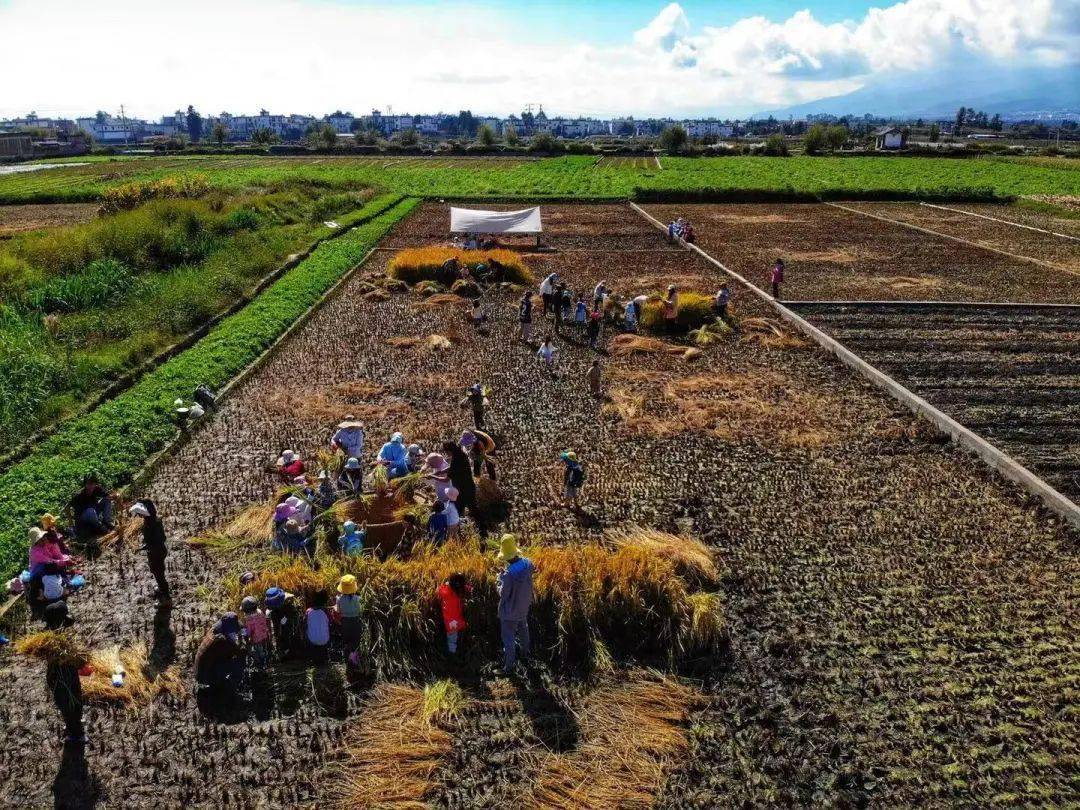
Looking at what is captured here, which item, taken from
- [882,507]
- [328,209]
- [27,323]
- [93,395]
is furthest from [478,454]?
[328,209]

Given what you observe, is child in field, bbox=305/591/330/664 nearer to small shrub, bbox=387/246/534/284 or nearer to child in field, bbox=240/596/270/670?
child in field, bbox=240/596/270/670

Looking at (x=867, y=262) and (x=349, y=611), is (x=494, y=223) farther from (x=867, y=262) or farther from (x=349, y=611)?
(x=349, y=611)

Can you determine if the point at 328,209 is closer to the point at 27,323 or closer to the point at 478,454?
the point at 27,323

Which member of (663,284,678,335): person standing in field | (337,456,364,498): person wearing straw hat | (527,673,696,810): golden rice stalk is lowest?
(527,673,696,810): golden rice stalk

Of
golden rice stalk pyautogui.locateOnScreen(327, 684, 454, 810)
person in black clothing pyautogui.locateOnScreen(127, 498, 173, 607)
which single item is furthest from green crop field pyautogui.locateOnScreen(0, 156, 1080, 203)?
Answer: golden rice stalk pyautogui.locateOnScreen(327, 684, 454, 810)

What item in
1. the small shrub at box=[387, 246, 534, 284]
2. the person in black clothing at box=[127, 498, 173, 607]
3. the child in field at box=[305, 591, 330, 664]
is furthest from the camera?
the small shrub at box=[387, 246, 534, 284]

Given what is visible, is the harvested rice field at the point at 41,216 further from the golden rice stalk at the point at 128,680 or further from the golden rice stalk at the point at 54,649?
the golden rice stalk at the point at 128,680
